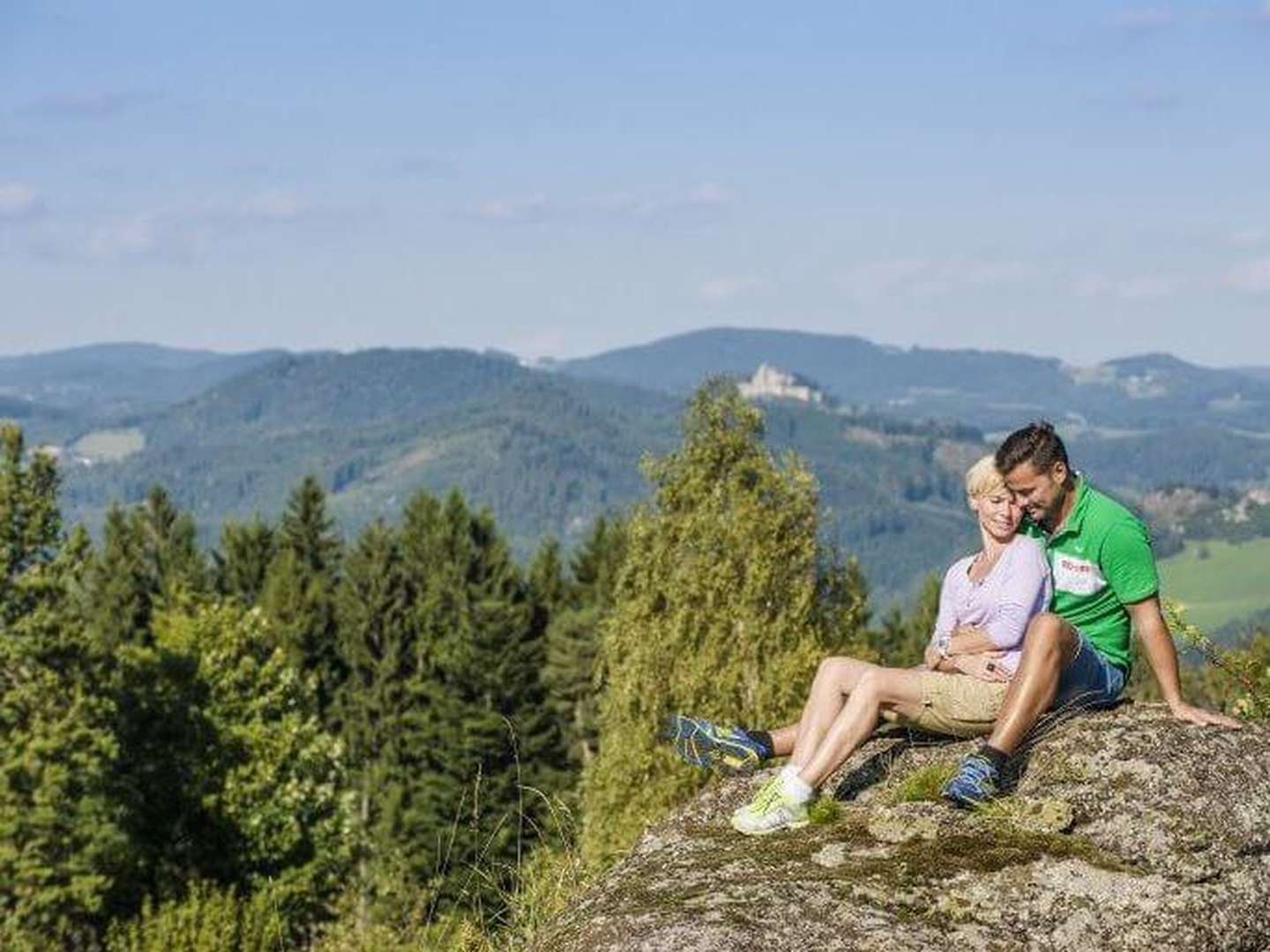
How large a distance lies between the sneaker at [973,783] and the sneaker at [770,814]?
73 centimetres

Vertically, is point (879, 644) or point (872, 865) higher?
point (872, 865)

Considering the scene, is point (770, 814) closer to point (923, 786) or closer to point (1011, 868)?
point (923, 786)

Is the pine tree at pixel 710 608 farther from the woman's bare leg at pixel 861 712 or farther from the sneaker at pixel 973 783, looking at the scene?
the sneaker at pixel 973 783

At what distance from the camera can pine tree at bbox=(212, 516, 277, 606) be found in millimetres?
75750

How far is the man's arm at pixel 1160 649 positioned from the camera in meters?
9.27

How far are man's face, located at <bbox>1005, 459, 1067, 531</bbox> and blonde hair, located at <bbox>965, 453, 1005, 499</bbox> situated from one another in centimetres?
6

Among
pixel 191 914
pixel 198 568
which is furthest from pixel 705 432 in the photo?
pixel 198 568

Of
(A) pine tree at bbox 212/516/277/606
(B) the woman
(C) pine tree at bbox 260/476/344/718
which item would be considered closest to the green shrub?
(B) the woman

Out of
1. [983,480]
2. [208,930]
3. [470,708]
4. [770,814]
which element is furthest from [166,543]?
[770,814]

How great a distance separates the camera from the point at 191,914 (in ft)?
103

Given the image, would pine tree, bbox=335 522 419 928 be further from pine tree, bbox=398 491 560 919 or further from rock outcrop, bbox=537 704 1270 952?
rock outcrop, bbox=537 704 1270 952

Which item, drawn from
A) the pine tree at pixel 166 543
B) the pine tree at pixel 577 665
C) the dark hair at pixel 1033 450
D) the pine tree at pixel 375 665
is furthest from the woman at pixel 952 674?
the pine tree at pixel 166 543

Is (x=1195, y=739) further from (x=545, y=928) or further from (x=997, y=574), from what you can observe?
(x=545, y=928)

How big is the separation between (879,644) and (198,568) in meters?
30.2
